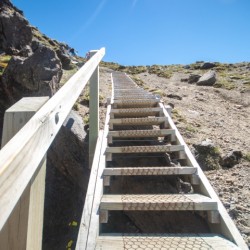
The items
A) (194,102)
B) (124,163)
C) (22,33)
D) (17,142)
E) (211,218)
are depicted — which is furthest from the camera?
(22,33)

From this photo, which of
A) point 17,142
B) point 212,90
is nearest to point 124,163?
point 17,142

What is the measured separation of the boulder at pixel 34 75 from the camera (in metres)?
7.53

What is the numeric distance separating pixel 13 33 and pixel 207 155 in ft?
61.4

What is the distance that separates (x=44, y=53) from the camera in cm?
802

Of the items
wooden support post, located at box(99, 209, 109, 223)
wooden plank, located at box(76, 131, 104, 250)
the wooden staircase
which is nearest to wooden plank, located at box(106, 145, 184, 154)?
the wooden staircase

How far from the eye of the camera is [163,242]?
245cm

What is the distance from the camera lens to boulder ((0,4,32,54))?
790 inches

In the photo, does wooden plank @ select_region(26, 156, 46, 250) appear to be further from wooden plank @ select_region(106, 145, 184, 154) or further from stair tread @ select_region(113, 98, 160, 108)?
stair tread @ select_region(113, 98, 160, 108)

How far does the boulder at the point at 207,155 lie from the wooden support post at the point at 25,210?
15.3 ft

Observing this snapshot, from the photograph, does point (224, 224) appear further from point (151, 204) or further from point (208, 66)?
point (208, 66)

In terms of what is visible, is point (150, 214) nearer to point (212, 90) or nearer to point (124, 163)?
point (124, 163)

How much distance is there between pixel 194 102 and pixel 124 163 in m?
7.42

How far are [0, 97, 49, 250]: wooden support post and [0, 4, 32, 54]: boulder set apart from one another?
66.0ft

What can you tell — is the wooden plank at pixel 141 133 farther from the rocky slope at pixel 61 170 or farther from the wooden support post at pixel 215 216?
the wooden support post at pixel 215 216
